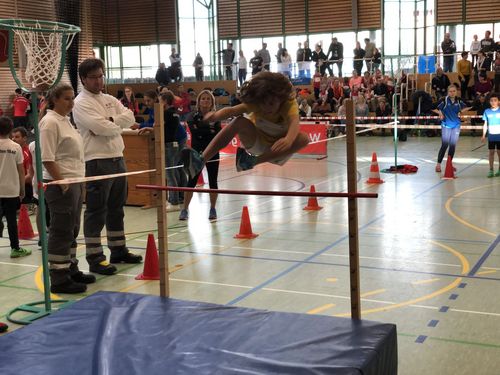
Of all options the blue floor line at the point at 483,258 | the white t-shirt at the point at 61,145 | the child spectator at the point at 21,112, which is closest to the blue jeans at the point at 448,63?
the child spectator at the point at 21,112

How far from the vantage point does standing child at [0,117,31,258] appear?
23.0 ft

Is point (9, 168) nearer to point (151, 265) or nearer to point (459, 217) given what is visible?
point (151, 265)

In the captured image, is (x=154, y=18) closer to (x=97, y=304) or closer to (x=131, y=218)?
(x=131, y=218)

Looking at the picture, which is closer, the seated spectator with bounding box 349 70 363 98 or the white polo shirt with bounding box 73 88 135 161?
the white polo shirt with bounding box 73 88 135 161

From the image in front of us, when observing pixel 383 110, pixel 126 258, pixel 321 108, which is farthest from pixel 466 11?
pixel 126 258

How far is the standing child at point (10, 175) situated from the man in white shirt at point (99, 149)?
115 cm

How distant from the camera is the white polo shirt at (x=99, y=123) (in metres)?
6.22

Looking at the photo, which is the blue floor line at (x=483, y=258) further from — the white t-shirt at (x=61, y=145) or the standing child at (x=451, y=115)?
the standing child at (x=451, y=115)

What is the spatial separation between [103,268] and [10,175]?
1.57 m

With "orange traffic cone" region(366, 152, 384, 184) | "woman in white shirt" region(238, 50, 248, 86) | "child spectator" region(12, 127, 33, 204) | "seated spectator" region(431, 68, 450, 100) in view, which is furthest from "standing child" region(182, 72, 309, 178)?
"woman in white shirt" region(238, 50, 248, 86)

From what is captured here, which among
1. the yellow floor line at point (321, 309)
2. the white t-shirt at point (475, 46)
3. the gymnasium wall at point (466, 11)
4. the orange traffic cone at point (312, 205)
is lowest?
the yellow floor line at point (321, 309)

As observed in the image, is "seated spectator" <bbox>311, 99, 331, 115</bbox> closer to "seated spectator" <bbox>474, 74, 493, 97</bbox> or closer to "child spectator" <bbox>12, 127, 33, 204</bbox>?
"seated spectator" <bbox>474, 74, 493, 97</bbox>

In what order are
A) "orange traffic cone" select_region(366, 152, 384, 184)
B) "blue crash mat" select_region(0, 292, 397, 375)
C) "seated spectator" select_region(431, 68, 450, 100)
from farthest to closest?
"seated spectator" select_region(431, 68, 450, 100), "orange traffic cone" select_region(366, 152, 384, 184), "blue crash mat" select_region(0, 292, 397, 375)

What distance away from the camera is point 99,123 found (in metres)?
6.18
